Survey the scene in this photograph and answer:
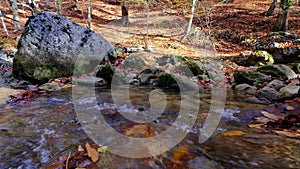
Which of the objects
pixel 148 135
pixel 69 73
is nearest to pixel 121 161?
pixel 148 135

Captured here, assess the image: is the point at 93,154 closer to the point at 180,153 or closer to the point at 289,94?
the point at 180,153

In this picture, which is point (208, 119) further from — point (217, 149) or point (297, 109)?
point (297, 109)

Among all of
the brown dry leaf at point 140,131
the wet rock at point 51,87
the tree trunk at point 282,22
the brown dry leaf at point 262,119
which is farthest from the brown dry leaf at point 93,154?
the tree trunk at point 282,22

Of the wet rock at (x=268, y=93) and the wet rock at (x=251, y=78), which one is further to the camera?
the wet rock at (x=251, y=78)

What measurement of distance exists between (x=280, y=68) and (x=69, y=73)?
220 inches

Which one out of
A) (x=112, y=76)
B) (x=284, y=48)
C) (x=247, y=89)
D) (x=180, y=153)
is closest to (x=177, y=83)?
(x=247, y=89)

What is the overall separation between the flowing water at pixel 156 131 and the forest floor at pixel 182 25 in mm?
7989

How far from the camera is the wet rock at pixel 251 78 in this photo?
5.19 meters

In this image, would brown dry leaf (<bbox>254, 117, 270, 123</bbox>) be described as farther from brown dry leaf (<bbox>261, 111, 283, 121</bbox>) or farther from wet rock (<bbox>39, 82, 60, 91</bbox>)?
wet rock (<bbox>39, 82, 60, 91</bbox>)

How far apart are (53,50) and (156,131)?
480cm

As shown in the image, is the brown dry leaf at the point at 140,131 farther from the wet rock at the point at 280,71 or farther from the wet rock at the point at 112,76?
the wet rock at the point at 280,71

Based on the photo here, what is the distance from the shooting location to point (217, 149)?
6.53 ft

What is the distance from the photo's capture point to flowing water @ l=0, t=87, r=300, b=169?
174 centimetres

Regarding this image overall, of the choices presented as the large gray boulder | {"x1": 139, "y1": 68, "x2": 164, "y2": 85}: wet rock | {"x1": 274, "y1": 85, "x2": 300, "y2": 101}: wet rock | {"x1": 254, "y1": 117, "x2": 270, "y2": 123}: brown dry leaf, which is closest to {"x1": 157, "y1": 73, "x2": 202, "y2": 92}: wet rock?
{"x1": 139, "y1": 68, "x2": 164, "y2": 85}: wet rock
